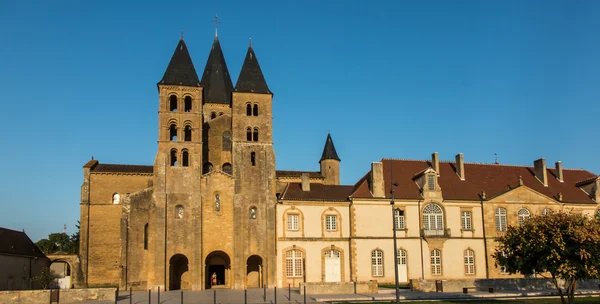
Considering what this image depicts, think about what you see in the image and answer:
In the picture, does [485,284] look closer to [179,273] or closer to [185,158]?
[179,273]

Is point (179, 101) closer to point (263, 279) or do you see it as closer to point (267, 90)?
point (267, 90)

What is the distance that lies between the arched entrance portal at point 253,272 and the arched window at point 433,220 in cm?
1498

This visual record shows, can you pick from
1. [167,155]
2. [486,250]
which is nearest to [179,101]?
[167,155]

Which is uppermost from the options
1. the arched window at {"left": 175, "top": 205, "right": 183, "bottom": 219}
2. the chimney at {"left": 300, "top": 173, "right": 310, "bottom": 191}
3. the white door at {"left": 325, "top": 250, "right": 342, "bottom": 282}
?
the chimney at {"left": 300, "top": 173, "right": 310, "bottom": 191}

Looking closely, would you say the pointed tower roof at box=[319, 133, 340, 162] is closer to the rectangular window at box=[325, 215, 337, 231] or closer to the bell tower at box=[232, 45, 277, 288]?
the bell tower at box=[232, 45, 277, 288]

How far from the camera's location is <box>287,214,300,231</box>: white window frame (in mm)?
47406

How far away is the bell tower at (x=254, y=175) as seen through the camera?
4684 centimetres

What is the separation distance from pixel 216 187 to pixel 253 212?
152 inches

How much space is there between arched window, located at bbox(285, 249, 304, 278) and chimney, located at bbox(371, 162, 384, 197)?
335 inches

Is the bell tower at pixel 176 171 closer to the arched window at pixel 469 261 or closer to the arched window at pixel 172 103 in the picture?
the arched window at pixel 172 103

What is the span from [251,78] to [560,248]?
3249 cm

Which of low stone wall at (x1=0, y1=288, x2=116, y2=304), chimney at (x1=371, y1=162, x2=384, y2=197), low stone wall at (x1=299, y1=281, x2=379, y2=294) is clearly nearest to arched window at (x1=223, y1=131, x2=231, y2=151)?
chimney at (x1=371, y1=162, x2=384, y2=197)

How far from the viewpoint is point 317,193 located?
49.4 meters

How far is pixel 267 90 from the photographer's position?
51.7m
